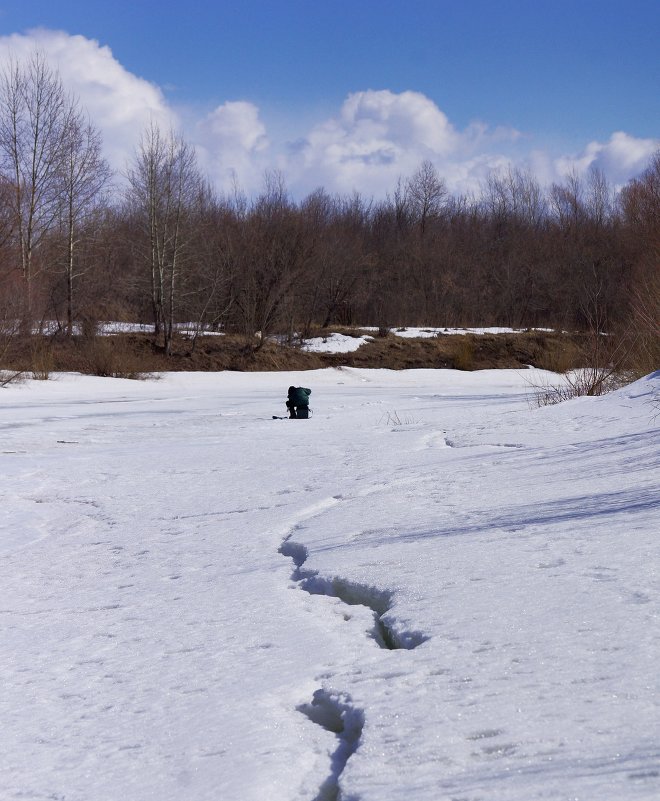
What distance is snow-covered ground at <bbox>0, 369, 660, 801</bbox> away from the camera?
2199 millimetres

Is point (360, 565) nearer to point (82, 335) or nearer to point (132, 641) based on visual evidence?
point (132, 641)

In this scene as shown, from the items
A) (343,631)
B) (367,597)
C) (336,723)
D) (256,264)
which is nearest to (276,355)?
(256,264)

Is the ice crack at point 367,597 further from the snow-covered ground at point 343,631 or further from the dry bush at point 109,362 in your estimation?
the dry bush at point 109,362

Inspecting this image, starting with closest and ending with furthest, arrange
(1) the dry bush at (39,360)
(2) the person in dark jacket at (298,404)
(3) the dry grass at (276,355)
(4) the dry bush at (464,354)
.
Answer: (2) the person in dark jacket at (298,404) < (1) the dry bush at (39,360) < (3) the dry grass at (276,355) < (4) the dry bush at (464,354)

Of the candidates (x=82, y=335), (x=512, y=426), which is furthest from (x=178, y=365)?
(x=512, y=426)

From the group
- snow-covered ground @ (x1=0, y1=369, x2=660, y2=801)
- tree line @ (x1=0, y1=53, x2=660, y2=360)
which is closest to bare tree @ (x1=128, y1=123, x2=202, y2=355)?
tree line @ (x1=0, y1=53, x2=660, y2=360)

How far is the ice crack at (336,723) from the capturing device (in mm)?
2189

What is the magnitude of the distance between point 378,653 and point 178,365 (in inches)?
1027

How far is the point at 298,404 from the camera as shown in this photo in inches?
497

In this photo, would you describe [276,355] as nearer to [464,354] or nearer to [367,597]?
[464,354]

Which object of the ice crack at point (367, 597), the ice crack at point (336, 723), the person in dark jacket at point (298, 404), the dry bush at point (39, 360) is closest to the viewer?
the ice crack at point (336, 723)

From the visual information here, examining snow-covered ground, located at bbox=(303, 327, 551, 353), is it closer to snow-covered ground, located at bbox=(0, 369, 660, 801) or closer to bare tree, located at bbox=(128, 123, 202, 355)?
bare tree, located at bbox=(128, 123, 202, 355)

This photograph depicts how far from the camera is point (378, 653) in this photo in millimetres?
2951

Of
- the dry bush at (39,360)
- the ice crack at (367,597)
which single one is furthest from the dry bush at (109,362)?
the ice crack at (367,597)
